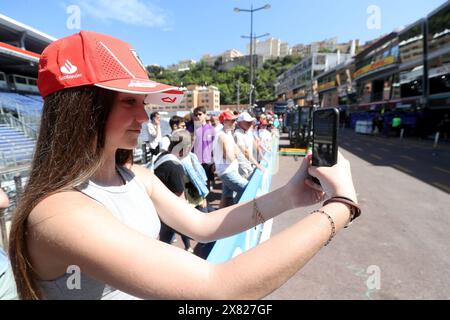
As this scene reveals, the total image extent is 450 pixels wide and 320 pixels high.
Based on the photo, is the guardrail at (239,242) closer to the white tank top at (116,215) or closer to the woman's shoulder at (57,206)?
the white tank top at (116,215)

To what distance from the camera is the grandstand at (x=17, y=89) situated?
414 inches

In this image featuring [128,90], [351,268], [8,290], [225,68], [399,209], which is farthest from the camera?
[225,68]

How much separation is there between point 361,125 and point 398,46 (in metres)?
8.32

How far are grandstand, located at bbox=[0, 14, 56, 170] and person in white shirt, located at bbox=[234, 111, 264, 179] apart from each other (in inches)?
208

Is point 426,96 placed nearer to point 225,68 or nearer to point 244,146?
point 244,146

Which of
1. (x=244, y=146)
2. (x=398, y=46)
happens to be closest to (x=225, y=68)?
(x=398, y=46)

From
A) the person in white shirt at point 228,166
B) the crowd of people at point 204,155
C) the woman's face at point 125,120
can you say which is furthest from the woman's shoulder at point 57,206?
the person in white shirt at point 228,166

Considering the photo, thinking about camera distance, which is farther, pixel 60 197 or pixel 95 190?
pixel 95 190

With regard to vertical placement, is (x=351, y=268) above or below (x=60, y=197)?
below

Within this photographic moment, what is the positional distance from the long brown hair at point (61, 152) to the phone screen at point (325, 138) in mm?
732

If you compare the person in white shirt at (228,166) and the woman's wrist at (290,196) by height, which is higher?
the woman's wrist at (290,196)

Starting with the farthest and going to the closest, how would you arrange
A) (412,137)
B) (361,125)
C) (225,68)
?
1. (225,68)
2. (361,125)
3. (412,137)

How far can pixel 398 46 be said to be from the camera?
28297 millimetres

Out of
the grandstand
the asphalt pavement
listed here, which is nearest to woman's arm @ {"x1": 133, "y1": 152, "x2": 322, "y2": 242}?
the asphalt pavement
